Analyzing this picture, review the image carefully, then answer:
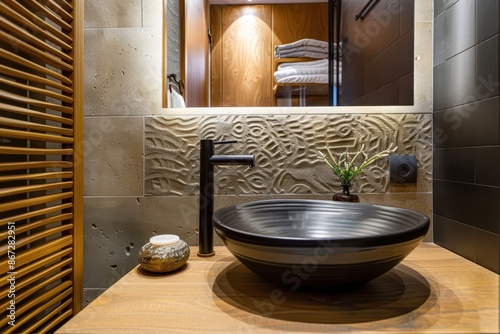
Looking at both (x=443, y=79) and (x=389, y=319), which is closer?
(x=389, y=319)

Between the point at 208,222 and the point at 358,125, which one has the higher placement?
the point at 358,125

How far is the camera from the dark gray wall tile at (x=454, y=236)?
2.60 ft

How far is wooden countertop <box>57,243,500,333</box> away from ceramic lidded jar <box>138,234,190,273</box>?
0.9 inches

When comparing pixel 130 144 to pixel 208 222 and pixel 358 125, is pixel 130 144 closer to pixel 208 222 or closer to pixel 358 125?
pixel 208 222

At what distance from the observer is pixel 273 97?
1.04m

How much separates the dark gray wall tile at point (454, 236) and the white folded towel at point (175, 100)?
964 millimetres

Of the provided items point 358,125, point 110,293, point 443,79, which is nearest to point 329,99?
point 358,125

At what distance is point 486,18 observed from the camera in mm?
711

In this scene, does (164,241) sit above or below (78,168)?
below

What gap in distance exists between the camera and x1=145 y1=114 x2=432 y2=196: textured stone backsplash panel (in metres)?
0.97

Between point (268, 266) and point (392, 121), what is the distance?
714 mm

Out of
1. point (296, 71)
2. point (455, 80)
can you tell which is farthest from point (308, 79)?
point (455, 80)

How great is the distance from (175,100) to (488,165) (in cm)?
96

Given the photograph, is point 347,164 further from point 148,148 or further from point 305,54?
point 148,148
